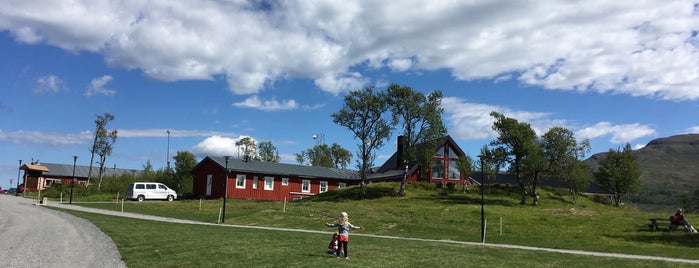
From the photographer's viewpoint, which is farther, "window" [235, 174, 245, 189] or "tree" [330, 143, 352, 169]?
"tree" [330, 143, 352, 169]

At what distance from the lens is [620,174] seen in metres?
60.9

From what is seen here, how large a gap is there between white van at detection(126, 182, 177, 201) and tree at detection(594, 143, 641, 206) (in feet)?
164

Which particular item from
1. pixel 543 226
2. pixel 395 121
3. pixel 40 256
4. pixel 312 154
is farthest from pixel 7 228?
pixel 312 154

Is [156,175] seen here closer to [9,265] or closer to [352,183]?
[352,183]

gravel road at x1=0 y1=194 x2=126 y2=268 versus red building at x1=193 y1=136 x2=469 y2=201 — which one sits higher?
red building at x1=193 y1=136 x2=469 y2=201

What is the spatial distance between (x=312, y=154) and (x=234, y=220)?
266ft

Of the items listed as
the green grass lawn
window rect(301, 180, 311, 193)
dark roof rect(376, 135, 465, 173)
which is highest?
dark roof rect(376, 135, 465, 173)

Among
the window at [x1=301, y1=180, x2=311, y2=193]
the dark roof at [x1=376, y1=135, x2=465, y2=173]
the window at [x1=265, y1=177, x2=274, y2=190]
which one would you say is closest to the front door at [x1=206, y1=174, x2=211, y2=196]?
the window at [x1=265, y1=177, x2=274, y2=190]

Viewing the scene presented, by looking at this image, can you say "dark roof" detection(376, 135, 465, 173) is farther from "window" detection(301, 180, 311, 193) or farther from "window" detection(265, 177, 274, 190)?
"window" detection(265, 177, 274, 190)

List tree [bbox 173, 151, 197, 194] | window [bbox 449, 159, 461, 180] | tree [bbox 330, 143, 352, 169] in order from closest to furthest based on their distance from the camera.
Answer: window [bbox 449, 159, 461, 180], tree [bbox 173, 151, 197, 194], tree [bbox 330, 143, 352, 169]

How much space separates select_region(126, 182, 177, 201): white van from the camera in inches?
2010

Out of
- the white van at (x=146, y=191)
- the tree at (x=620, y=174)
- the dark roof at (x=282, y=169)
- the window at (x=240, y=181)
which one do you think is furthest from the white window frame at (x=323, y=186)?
the tree at (x=620, y=174)

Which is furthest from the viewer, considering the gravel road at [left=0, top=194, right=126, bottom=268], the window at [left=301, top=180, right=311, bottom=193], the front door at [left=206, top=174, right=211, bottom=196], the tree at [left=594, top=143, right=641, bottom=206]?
the window at [left=301, top=180, right=311, bottom=193]

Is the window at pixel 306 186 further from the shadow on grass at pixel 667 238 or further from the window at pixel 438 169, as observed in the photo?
the shadow on grass at pixel 667 238
